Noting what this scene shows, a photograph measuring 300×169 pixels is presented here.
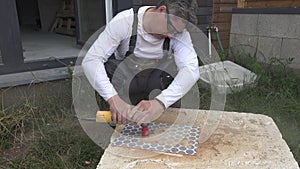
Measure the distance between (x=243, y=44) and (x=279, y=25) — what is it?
0.50 m

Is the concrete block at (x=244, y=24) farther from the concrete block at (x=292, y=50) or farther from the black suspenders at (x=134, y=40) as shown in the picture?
the black suspenders at (x=134, y=40)

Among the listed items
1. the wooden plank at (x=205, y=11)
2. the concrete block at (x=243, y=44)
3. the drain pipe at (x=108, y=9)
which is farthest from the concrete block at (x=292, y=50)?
the drain pipe at (x=108, y=9)

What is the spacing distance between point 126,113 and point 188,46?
509 millimetres

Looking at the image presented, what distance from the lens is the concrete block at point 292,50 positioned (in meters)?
2.81

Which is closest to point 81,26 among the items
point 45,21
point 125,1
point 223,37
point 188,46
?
point 125,1

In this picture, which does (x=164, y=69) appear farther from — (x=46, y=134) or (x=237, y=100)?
(x=237, y=100)

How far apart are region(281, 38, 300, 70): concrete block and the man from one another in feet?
6.49

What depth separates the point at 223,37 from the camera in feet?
11.3

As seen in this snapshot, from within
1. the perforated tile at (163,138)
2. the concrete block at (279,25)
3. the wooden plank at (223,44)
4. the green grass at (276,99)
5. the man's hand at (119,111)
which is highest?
the concrete block at (279,25)

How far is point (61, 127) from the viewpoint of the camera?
Answer: 169cm

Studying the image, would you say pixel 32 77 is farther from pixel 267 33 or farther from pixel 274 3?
pixel 274 3

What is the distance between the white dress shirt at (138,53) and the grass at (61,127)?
467 millimetres

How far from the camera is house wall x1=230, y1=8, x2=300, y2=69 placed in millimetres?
2830

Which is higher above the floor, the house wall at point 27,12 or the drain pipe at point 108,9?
the drain pipe at point 108,9
